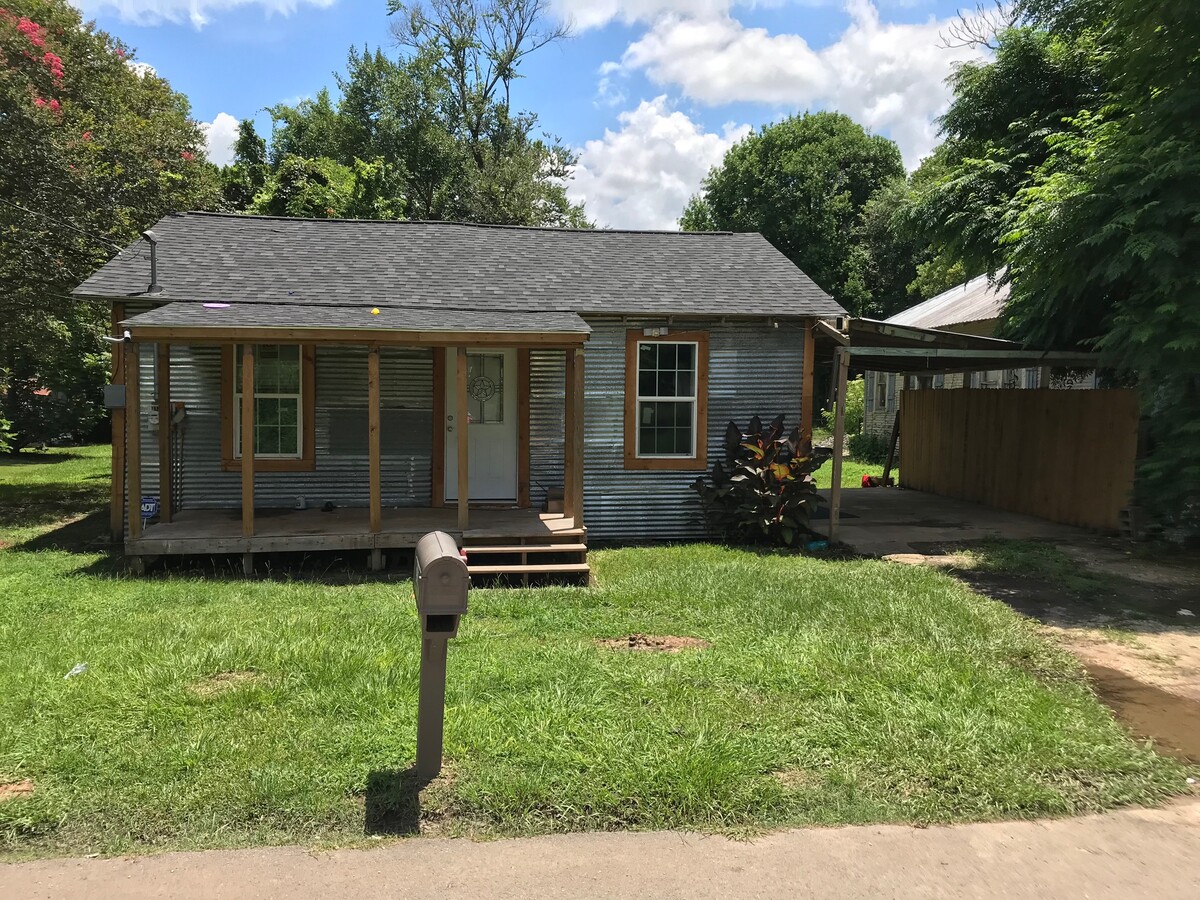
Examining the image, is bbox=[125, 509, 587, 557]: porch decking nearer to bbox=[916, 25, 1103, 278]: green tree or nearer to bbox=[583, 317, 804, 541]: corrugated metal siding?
bbox=[583, 317, 804, 541]: corrugated metal siding

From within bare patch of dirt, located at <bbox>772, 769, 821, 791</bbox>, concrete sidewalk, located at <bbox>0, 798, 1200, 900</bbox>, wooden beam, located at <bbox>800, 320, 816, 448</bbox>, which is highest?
wooden beam, located at <bbox>800, 320, 816, 448</bbox>

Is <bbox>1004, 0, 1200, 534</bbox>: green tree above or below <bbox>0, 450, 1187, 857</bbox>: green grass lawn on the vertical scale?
above

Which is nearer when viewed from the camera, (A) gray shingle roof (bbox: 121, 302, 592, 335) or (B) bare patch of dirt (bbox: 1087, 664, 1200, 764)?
(B) bare patch of dirt (bbox: 1087, 664, 1200, 764)

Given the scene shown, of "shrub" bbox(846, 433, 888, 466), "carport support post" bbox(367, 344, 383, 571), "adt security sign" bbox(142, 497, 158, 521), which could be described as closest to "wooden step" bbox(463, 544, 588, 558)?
"carport support post" bbox(367, 344, 383, 571)

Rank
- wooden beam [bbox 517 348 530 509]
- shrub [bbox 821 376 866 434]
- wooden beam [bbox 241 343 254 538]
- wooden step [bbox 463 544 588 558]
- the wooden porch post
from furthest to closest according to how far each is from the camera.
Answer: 1. shrub [bbox 821 376 866 434]
2. wooden beam [bbox 517 348 530 509]
3. the wooden porch post
4. wooden step [bbox 463 544 588 558]
5. wooden beam [bbox 241 343 254 538]

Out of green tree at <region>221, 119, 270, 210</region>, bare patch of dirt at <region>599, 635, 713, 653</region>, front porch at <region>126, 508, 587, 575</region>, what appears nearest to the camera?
bare patch of dirt at <region>599, 635, 713, 653</region>

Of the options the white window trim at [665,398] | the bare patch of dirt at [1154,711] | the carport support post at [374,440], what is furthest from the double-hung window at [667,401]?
the bare patch of dirt at [1154,711]

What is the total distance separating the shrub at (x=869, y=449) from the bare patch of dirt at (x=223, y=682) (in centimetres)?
2021

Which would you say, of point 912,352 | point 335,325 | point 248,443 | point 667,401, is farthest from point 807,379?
point 248,443

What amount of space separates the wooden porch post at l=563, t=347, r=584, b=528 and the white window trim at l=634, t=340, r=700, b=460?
1155 mm

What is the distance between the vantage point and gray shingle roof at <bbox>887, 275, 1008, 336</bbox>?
661 inches

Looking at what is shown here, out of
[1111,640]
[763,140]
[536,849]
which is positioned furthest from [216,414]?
[763,140]

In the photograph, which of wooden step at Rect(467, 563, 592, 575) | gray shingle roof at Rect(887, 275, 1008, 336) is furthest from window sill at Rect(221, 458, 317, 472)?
gray shingle roof at Rect(887, 275, 1008, 336)

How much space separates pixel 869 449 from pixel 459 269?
16.1 meters
